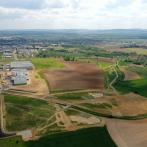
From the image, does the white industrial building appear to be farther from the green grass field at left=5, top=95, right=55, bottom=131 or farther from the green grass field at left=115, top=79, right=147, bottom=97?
the green grass field at left=115, top=79, right=147, bottom=97

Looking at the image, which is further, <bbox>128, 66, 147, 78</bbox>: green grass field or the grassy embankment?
<bbox>128, 66, 147, 78</bbox>: green grass field

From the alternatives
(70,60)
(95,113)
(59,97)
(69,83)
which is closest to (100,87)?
(69,83)

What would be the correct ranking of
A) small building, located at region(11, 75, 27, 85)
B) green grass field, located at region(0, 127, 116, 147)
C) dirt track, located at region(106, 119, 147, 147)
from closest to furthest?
green grass field, located at region(0, 127, 116, 147) < dirt track, located at region(106, 119, 147, 147) < small building, located at region(11, 75, 27, 85)

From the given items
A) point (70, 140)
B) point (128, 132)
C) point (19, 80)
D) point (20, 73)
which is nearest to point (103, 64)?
point (20, 73)

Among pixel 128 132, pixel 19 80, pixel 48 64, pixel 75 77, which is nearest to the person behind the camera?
pixel 128 132

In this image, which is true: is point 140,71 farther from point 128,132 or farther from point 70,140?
point 70,140

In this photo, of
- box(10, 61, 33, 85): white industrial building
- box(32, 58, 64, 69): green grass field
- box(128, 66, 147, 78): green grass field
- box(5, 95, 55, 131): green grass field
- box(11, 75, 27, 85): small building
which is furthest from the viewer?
box(32, 58, 64, 69): green grass field

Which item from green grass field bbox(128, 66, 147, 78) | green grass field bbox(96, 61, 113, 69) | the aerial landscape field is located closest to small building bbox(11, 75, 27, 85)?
the aerial landscape field
